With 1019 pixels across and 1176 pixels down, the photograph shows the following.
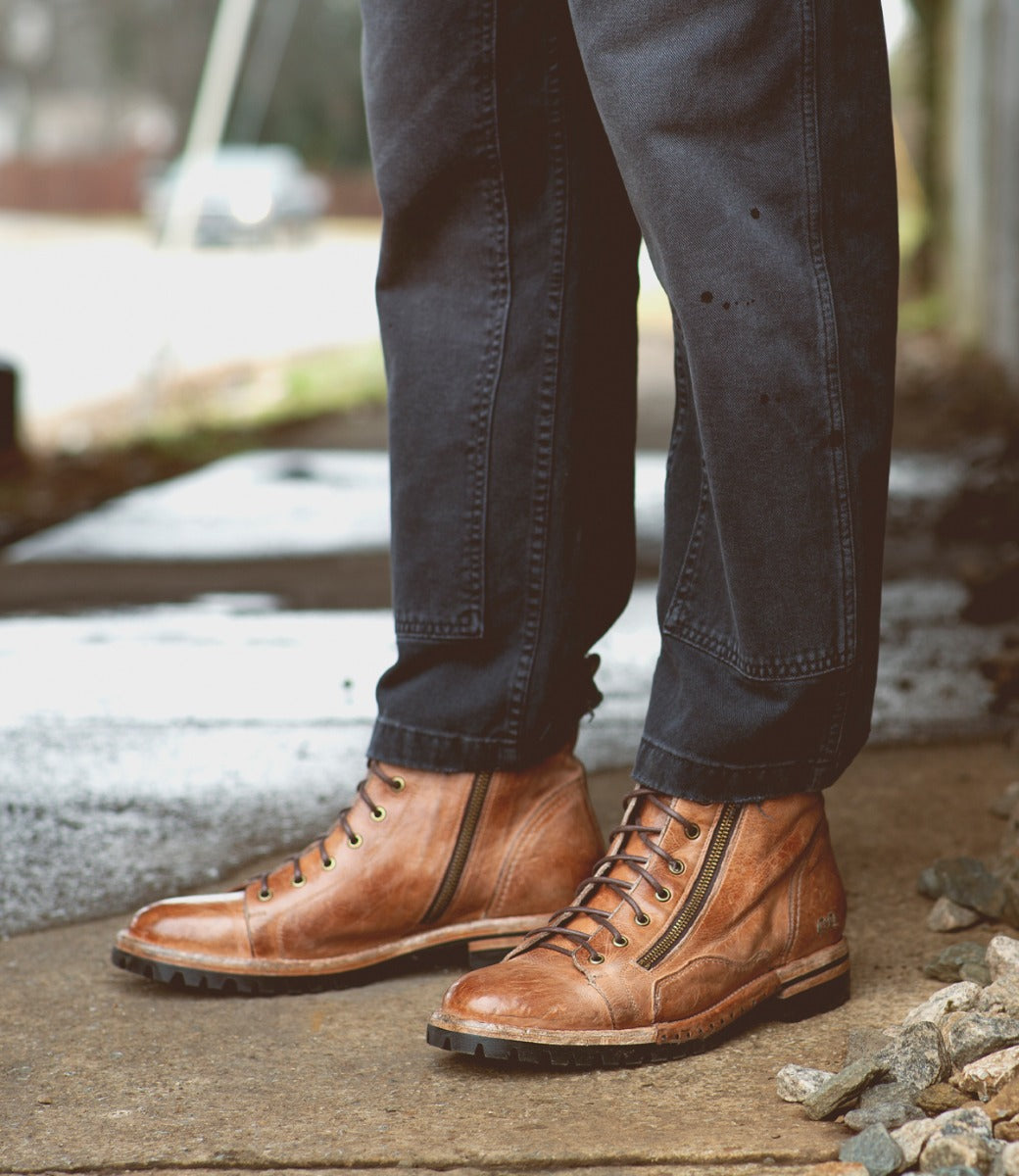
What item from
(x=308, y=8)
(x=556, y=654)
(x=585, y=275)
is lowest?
(x=556, y=654)

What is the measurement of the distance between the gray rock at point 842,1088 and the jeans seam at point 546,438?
435 mm

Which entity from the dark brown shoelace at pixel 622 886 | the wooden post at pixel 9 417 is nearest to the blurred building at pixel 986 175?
the wooden post at pixel 9 417

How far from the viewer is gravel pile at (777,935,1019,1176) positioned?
3.42ft

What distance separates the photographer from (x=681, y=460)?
1.38m

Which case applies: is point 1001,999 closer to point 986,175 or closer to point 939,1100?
point 939,1100

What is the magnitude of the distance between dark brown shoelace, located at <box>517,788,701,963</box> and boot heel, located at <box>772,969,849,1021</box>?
0.14m

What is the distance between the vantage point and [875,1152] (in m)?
1.05

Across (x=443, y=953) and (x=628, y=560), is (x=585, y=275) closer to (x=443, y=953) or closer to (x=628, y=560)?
(x=628, y=560)

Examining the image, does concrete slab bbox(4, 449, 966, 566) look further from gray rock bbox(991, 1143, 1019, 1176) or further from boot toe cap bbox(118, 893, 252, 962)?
gray rock bbox(991, 1143, 1019, 1176)

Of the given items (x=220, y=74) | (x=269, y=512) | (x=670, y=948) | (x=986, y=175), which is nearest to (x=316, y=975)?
(x=670, y=948)

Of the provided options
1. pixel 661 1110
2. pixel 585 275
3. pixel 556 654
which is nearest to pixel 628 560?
pixel 556 654

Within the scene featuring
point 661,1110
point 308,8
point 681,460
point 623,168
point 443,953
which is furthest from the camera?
point 308,8

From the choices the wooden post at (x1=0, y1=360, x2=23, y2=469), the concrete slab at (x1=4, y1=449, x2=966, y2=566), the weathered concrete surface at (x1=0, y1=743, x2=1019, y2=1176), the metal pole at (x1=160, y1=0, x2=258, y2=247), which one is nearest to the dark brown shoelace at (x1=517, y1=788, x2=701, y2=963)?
the weathered concrete surface at (x1=0, y1=743, x2=1019, y2=1176)

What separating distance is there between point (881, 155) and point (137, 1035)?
96 centimetres
